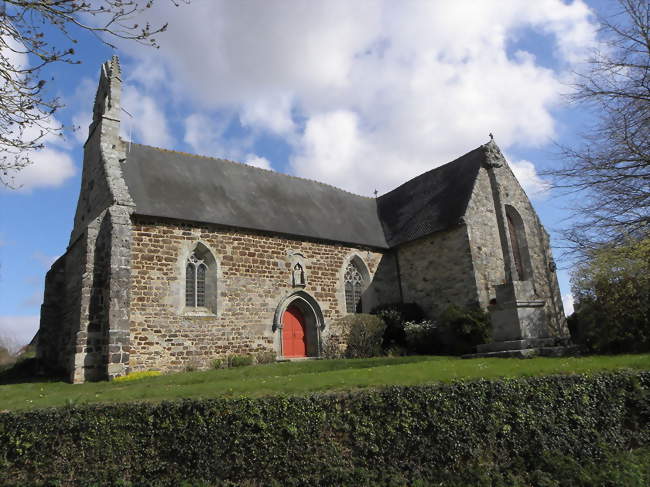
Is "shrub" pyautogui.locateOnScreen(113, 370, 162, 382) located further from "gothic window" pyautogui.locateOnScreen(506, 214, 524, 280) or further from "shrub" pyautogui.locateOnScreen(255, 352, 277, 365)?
"gothic window" pyautogui.locateOnScreen(506, 214, 524, 280)

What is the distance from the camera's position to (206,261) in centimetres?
1538

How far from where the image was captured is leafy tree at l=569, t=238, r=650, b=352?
11.1m

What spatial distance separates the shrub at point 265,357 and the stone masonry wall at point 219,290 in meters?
0.28

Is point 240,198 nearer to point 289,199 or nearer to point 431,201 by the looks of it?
point 289,199

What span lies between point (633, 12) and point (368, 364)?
11.4 metres

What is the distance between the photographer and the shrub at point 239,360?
1444 cm

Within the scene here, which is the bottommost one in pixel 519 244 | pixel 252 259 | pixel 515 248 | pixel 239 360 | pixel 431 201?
pixel 239 360

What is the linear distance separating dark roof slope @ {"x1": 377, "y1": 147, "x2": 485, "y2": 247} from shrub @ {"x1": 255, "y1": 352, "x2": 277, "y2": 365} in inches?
301

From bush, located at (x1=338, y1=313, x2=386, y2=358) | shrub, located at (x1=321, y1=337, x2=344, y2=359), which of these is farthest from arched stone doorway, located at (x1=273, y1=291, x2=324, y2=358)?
bush, located at (x1=338, y1=313, x2=386, y2=358)

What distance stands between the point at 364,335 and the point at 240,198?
22.9 feet

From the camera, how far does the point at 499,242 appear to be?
60.8 feet

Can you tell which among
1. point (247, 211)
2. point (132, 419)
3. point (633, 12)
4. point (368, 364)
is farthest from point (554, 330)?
point (132, 419)

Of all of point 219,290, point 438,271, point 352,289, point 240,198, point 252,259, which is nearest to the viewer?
point 219,290

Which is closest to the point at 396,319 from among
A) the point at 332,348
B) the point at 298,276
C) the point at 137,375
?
the point at 332,348
